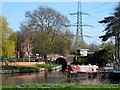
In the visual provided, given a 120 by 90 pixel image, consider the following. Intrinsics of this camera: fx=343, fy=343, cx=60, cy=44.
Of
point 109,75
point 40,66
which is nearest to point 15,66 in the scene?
point 40,66

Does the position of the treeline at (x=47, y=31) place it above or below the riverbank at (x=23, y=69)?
above

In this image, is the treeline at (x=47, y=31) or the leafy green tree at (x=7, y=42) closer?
the leafy green tree at (x=7, y=42)

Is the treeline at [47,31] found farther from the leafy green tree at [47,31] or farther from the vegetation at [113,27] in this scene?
the vegetation at [113,27]

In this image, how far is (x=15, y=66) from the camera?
6681cm

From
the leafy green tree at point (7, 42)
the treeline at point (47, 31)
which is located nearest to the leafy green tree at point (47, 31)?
the treeline at point (47, 31)

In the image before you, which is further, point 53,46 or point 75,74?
point 53,46

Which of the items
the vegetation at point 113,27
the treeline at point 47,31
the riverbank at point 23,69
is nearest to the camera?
the vegetation at point 113,27

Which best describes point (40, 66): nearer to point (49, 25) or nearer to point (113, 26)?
point (49, 25)

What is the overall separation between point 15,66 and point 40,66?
748cm

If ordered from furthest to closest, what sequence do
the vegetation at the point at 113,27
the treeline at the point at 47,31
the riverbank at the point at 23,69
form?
the treeline at the point at 47,31
the riverbank at the point at 23,69
the vegetation at the point at 113,27

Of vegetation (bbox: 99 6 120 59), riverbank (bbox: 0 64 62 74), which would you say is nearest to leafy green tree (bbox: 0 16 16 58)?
riverbank (bbox: 0 64 62 74)

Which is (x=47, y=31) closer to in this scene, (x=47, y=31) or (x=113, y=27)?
(x=47, y=31)

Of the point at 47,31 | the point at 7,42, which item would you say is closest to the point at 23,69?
the point at 7,42

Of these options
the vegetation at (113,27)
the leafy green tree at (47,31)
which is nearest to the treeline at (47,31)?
the leafy green tree at (47,31)
